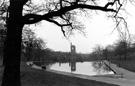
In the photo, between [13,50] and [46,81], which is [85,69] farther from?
[13,50]

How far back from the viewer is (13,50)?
489 cm

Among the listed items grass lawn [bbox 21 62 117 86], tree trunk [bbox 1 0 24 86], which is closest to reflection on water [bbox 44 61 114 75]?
grass lawn [bbox 21 62 117 86]

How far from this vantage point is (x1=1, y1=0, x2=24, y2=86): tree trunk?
4.80 metres

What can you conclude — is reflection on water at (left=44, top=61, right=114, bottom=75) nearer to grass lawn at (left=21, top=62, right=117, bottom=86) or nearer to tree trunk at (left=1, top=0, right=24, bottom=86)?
grass lawn at (left=21, top=62, right=117, bottom=86)

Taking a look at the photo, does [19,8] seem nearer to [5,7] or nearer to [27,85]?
[27,85]

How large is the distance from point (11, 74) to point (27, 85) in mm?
2546

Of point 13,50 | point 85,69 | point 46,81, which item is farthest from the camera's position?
point 85,69

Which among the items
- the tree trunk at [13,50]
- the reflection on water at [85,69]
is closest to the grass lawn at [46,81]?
the tree trunk at [13,50]

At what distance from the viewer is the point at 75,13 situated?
857cm

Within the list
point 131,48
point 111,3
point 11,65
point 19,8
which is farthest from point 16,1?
point 131,48

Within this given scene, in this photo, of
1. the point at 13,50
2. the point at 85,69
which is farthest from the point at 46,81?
the point at 85,69

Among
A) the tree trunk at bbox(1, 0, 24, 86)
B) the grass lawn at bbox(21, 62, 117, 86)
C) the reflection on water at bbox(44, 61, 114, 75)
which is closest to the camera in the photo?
the tree trunk at bbox(1, 0, 24, 86)

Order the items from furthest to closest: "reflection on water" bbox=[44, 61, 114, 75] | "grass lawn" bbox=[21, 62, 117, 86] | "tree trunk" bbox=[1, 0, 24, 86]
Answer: "reflection on water" bbox=[44, 61, 114, 75]
"grass lawn" bbox=[21, 62, 117, 86]
"tree trunk" bbox=[1, 0, 24, 86]

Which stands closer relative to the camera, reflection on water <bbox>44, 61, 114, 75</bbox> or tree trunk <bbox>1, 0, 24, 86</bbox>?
tree trunk <bbox>1, 0, 24, 86</bbox>
